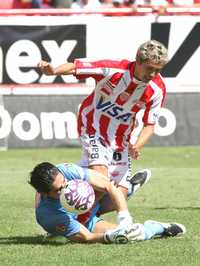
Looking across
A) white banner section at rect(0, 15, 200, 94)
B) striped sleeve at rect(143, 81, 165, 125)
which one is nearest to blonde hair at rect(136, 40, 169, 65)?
striped sleeve at rect(143, 81, 165, 125)

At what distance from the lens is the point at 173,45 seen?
60.1 feet

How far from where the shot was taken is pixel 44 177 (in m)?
8.12

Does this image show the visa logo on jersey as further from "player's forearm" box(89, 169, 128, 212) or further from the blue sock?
the blue sock

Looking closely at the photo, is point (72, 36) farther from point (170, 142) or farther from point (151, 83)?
point (151, 83)

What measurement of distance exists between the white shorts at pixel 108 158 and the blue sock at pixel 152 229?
2.97 ft

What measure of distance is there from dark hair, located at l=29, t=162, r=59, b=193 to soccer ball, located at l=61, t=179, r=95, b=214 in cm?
14

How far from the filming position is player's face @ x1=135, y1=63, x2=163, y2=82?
884 cm

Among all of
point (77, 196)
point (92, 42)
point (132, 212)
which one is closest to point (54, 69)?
point (77, 196)

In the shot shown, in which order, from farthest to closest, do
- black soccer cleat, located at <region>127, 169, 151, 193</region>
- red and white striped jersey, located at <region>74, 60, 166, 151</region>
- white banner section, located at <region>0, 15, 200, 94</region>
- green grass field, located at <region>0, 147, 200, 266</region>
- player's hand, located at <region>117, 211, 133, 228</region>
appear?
1. white banner section, located at <region>0, 15, 200, 94</region>
2. black soccer cleat, located at <region>127, 169, 151, 193</region>
3. red and white striped jersey, located at <region>74, 60, 166, 151</region>
4. player's hand, located at <region>117, 211, 133, 228</region>
5. green grass field, located at <region>0, 147, 200, 266</region>

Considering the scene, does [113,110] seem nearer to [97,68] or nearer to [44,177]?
[97,68]

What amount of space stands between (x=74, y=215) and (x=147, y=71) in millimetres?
1497

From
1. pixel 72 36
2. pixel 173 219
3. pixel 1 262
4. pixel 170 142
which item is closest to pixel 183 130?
pixel 170 142

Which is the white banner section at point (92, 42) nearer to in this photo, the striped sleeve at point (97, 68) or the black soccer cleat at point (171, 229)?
the striped sleeve at point (97, 68)

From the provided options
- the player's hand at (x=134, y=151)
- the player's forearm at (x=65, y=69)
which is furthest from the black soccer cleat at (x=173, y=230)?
the player's forearm at (x=65, y=69)
